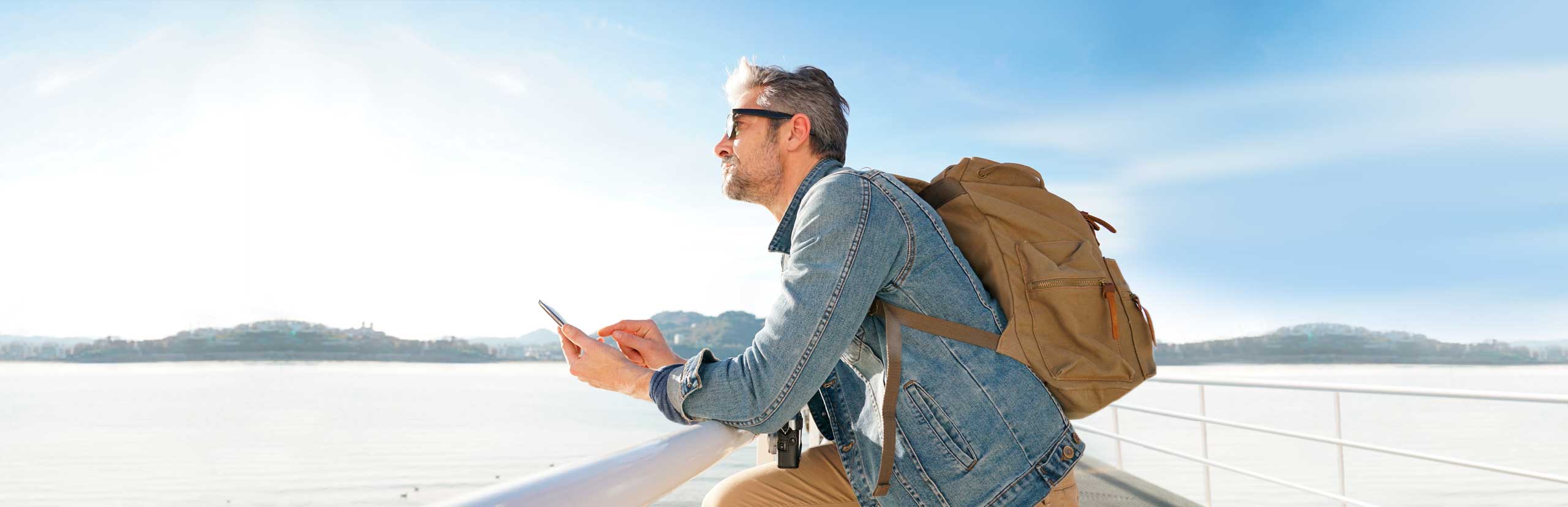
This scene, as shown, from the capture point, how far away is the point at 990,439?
88cm

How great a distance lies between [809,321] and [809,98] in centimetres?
45

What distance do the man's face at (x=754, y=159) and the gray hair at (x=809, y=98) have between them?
0.02 m

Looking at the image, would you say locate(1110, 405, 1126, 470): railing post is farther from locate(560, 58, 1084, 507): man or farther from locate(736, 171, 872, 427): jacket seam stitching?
locate(736, 171, 872, 427): jacket seam stitching

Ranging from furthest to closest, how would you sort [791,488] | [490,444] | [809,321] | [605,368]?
[490,444] → [791,488] → [605,368] → [809,321]

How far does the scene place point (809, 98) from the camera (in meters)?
1.19

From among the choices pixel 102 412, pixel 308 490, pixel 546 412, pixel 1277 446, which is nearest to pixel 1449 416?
pixel 1277 446

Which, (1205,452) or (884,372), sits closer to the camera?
(884,372)

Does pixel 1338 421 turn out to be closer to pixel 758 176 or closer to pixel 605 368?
pixel 758 176

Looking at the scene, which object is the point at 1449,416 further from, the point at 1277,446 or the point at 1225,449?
the point at 1225,449

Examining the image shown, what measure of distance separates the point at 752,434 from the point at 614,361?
7.6 inches

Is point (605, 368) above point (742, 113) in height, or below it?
below

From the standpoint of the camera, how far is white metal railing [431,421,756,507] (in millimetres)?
454

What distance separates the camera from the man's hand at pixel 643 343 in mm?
1064

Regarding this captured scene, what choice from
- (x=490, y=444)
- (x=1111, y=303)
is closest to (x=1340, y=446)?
(x=1111, y=303)
